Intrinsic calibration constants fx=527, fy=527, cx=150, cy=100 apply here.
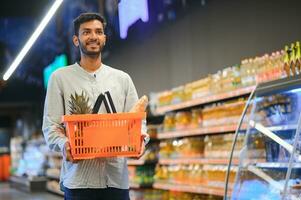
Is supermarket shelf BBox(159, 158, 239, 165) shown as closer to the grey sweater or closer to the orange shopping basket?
the grey sweater

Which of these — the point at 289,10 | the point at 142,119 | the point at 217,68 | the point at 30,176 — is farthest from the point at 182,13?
the point at 30,176

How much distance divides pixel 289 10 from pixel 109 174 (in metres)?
3.80

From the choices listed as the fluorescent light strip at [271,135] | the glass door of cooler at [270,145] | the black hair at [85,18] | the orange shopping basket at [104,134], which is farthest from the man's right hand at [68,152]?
the fluorescent light strip at [271,135]

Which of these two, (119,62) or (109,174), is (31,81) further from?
(109,174)

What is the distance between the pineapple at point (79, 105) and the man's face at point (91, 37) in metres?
0.21

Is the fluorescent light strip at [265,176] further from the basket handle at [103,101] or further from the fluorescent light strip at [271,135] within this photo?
the basket handle at [103,101]

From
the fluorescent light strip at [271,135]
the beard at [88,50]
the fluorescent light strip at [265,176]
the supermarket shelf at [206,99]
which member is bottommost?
the fluorescent light strip at [265,176]

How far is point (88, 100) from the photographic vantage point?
2.45 m

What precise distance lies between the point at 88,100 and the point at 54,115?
0.17 metres

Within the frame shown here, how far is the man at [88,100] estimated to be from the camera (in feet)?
7.90

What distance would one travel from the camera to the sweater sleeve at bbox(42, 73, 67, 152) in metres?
2.38

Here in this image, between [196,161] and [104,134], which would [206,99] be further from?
[104,134]

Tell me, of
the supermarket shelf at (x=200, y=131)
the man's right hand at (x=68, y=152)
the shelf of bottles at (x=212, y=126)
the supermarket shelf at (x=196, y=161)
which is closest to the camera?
the man's right hand at (x=68, y=152)

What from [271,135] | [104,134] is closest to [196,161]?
[271,135]
